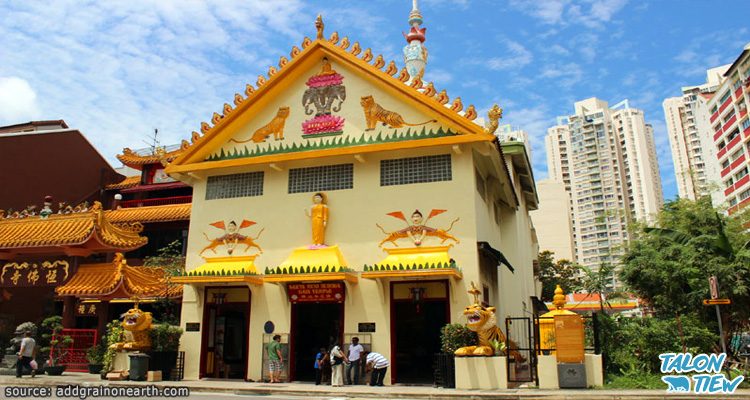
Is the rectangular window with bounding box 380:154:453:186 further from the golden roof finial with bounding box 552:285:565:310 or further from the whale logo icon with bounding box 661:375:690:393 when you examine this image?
the whale logo icon with bounding box 661:375:690:393

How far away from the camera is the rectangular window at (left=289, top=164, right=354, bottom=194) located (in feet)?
62.0

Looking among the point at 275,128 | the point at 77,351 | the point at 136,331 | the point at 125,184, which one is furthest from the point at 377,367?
the point at 125,184

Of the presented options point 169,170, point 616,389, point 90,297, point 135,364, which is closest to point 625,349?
point 616,389

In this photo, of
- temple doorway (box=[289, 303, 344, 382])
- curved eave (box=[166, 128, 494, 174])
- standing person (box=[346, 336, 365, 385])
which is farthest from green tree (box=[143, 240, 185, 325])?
standing person (box=[346, 336, 365, 385])

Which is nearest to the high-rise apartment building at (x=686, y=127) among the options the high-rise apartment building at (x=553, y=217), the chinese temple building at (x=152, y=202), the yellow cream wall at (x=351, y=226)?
the high-rise apartment building at (x=553, y=217)

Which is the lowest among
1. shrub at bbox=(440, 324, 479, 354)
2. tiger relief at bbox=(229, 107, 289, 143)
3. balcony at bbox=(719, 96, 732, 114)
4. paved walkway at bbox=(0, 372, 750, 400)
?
paved walkway at bbox=(0, 372, 750, 400)

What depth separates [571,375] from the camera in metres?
14.1

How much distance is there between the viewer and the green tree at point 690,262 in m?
18.1

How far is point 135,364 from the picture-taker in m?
17.4

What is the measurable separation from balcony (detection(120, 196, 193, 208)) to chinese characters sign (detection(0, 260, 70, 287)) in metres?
9.23

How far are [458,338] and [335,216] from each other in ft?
18.7

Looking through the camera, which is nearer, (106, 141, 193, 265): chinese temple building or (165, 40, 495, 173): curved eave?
(165, 40, 495, 173): curved eave

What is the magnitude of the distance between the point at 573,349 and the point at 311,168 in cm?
986

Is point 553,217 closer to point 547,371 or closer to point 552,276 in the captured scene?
point 552,276
